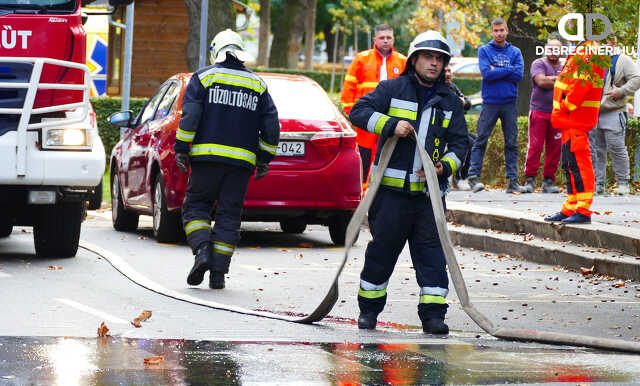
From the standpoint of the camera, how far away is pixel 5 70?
979 cm

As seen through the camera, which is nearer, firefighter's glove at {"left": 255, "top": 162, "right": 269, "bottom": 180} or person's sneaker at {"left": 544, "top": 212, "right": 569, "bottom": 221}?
firefighter's glove at {"left": 255, "top": 162, "right": 269, "bottom": 180}

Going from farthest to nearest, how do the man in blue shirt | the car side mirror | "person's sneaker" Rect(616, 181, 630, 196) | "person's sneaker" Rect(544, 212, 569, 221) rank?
"person's sneaker" Rect(616, 181, 630, 196)
the man in blue shirt
the car side mirror
"person's sneaker" Rect(544, 212, 569, 221)

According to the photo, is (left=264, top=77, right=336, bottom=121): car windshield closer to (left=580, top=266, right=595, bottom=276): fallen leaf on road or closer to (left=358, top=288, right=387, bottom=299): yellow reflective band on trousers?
(left=580, top=266, right=595, bottom=276): fallen leaf on road

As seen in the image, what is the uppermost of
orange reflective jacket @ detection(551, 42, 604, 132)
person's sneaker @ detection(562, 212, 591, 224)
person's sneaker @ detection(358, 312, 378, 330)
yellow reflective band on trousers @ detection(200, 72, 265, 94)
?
yellow reflective band on trousers @ detection(200, 72, 265, 94)

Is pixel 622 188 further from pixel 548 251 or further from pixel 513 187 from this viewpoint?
pixel 548 251

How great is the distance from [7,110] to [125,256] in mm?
1895

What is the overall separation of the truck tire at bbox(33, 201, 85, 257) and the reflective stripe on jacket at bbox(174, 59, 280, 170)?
1571 mm

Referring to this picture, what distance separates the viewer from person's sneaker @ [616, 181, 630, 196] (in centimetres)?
1595

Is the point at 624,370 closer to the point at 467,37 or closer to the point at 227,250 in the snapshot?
the point at 227,250

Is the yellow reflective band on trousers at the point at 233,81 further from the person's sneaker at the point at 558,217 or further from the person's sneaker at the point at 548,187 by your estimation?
the person's sneaker at the point at 548,187

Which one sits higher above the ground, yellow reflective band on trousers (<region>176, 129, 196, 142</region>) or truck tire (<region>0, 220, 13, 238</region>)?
yellow reflective band on trousers (<region>176, 129, 196, 142</region>)

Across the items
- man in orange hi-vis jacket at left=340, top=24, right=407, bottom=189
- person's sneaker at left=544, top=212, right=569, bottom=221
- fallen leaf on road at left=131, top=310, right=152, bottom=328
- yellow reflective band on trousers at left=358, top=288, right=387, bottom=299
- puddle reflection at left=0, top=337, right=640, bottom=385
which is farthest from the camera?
man in orange hi-vis jacket at left=340, top=24, right=407, bottom=189

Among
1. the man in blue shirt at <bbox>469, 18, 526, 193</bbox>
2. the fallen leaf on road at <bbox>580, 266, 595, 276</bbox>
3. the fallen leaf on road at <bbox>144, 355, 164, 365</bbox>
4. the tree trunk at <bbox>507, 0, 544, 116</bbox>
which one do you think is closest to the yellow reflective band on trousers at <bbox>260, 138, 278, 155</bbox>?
the fallen leaf on road at <bbox>580, 266, 595, 276</bbox>

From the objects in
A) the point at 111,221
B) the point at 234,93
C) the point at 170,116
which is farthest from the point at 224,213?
the point at 111,221
